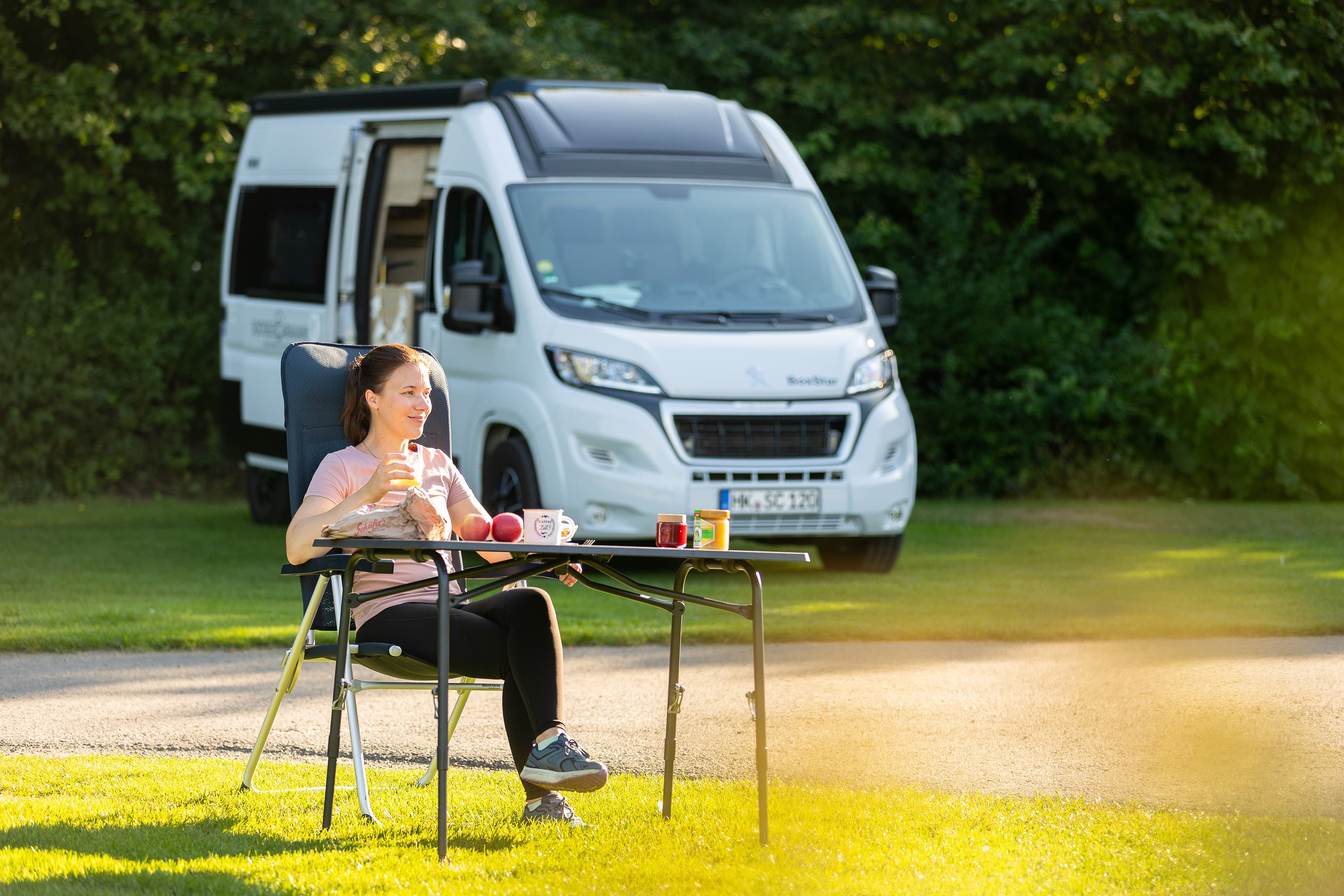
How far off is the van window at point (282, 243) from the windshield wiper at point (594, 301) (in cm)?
284

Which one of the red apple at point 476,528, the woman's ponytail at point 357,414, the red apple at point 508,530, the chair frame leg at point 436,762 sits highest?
the woman's ponytail at point 357,414

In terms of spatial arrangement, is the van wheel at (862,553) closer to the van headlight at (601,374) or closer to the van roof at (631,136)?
the van headlight at (601,374)

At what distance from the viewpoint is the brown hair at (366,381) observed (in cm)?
577

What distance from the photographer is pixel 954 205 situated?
60.3 ft

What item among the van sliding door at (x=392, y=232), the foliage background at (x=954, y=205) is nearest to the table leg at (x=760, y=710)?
the van sliding door at (x=392, y=232)

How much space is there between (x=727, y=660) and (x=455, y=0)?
11557 mm

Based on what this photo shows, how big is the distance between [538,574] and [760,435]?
18.2 ft

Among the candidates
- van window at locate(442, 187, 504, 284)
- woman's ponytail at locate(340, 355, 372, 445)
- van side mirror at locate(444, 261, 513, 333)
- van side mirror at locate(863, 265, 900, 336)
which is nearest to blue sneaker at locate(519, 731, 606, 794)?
woman's ponytail at locate(340, 355, 372, 445)

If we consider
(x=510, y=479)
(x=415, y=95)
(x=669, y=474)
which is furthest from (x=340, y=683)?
(x=415, y=95)

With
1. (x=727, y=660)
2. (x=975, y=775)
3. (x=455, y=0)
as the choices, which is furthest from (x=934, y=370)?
(x=975, y=775)

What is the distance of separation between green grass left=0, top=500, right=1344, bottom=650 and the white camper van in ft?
2.22

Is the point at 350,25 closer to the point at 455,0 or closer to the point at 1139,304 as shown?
the point at 455,0

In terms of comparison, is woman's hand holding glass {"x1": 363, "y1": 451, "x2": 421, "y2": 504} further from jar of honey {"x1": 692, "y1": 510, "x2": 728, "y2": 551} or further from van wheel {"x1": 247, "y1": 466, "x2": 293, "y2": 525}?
van wheel {"x1": 247, "y1": 466, "x2": 293, "y2": 525}

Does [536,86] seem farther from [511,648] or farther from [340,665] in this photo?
[340,665]
